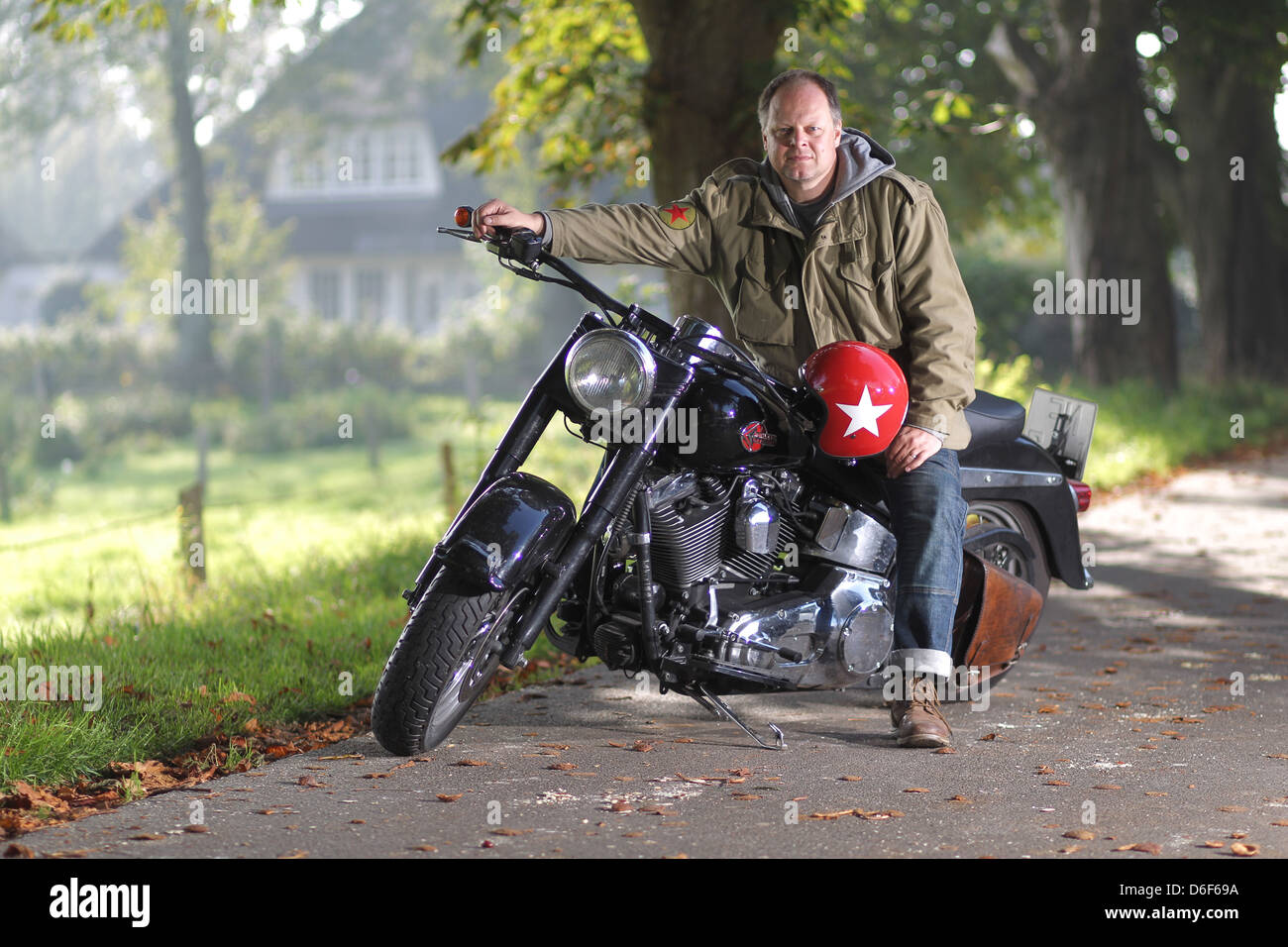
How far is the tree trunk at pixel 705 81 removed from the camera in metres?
9.05

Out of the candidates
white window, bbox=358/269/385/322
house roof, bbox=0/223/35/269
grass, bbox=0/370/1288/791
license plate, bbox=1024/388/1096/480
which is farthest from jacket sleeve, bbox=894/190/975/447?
house roof, bbox=0/223/35/269

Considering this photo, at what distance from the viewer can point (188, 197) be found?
42.3m

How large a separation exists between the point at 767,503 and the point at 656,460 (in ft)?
1.39

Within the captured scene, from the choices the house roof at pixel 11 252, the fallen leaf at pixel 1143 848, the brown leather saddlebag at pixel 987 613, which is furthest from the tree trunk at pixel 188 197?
the fallen leaf at pixel 1143 848

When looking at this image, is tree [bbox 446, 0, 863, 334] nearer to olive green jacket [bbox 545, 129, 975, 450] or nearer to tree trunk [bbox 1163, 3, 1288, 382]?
olive green jacket [bbox 545, 129, 975, 450]

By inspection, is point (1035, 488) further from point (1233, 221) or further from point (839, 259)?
point (1233, 221)

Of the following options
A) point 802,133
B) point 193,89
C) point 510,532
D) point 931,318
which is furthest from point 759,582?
point 193,89

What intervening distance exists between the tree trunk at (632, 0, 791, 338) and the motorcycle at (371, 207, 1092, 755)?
4165 mm

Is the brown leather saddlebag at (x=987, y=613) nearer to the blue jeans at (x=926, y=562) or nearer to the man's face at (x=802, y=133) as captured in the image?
the blue jeans at (x=926, y=562)

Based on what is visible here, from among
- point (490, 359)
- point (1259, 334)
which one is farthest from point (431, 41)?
point (1259, 334)

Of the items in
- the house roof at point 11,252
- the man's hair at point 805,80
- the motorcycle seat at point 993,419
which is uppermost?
the house roof at point 11,252

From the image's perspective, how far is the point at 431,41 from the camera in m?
48.7

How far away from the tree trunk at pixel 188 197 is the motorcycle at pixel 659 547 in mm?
35070
